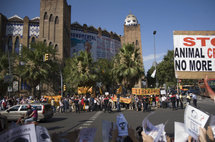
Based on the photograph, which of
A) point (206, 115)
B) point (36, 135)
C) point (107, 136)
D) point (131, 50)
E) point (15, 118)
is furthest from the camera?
point (131, 50)

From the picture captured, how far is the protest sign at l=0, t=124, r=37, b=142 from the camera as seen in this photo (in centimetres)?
166

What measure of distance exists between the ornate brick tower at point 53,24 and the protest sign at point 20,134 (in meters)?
38.7

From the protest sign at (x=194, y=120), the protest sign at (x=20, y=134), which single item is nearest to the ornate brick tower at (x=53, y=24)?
the protest sign at (x=20, y=134)

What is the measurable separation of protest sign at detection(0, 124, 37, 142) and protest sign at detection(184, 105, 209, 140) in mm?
1912

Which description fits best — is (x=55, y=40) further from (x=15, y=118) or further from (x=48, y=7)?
(x=15, y=118)

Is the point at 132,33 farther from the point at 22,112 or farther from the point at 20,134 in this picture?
the point at 20,134

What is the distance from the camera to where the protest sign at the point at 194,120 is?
2039 mm

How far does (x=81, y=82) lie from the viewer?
1090 inches

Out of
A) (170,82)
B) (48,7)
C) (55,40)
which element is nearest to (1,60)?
(55,40)

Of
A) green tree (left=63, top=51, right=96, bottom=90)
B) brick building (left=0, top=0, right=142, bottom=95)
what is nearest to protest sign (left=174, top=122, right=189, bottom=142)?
green tree (left=63, top=51, right=96, bottom=90)

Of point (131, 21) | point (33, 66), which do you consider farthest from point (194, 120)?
point (131, 21)

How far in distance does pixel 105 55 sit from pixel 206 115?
176ft

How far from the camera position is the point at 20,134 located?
167 centimetres

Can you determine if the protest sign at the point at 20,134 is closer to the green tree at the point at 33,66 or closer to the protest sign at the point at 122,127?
the protest sign at the point at 122,127
